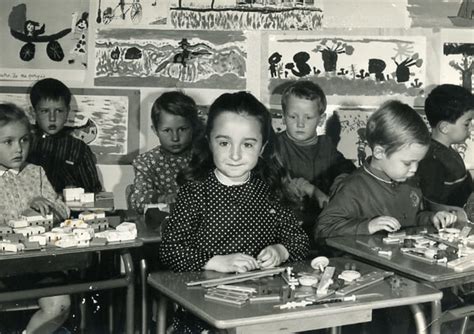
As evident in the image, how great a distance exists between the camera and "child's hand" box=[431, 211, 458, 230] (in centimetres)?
260

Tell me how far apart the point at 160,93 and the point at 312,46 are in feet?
2.95

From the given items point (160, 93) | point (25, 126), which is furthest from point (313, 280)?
point (160, 93)

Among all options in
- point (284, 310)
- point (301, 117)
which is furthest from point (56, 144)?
point (284, 310)

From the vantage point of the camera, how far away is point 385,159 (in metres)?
2.77

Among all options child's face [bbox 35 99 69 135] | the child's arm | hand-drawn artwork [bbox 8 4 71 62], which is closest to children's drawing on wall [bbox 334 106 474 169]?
child's face [bbox 35 99 69 135]

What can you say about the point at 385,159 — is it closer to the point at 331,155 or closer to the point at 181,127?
the point at 331,155

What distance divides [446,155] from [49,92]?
208 centimetres

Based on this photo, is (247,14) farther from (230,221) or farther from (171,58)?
(230,221)

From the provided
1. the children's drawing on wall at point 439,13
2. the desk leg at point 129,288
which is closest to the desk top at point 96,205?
the desk leg at point 129,288

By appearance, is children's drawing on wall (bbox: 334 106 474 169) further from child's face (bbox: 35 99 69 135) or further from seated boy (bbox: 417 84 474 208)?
child's face (bbox: 35 99 69 135)

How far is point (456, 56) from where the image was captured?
409 cm

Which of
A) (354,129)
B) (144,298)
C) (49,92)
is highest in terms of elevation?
(49,92)

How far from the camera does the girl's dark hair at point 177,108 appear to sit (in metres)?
3.62

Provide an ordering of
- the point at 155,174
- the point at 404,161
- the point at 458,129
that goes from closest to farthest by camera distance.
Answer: the point at 404,161, the point at 155,174, the point at 458,129
